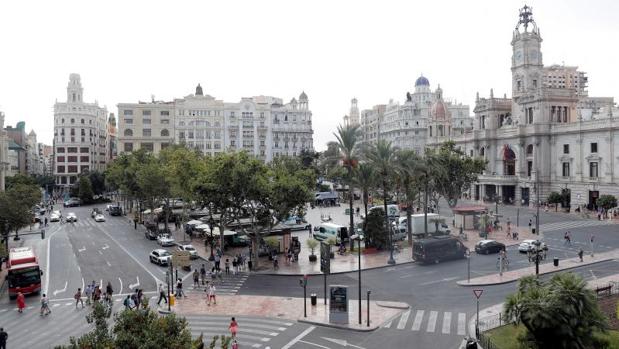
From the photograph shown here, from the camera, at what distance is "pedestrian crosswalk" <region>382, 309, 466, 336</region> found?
27953mm

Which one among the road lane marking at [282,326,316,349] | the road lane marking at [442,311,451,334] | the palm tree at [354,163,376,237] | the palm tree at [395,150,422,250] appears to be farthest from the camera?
→ the palm tree at [395,150,422,250]

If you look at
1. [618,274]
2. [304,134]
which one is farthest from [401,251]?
[304,134]

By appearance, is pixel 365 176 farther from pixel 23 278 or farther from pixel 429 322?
pixel 23 278

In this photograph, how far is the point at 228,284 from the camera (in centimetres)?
3972

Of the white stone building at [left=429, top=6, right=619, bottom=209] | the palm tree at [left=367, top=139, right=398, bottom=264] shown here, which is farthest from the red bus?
the white stone building at [left=429, top=6, right=619, bottom=209]

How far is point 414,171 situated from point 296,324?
25.8 m

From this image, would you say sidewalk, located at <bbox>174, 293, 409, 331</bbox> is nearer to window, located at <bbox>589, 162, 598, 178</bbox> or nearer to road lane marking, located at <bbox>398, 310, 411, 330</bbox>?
road lane marking, located at <bbox>398, 310, 411, 330</bbox>

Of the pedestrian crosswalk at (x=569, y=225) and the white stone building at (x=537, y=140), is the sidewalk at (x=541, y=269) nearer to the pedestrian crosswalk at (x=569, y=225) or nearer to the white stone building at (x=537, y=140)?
the pedestrian crosswalk at (x=569, y=225)

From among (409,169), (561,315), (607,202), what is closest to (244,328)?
(561,315)

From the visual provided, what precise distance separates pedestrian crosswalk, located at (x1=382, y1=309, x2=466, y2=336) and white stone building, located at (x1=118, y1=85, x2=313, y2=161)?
3938 inches

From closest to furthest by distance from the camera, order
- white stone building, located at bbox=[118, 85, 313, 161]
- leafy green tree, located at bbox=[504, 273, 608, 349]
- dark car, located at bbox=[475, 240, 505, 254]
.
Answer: leafy green tree, located at bbox=[504, 273, 608, 349]
dark car, located at bbox=[475, 240, 505, 254]
white stone building, located at bbox=[118, 85, 313, 161]

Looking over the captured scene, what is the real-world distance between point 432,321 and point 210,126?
108 metres

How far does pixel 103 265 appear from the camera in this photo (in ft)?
154

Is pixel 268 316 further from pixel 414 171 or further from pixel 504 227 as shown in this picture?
pixel 504 227
